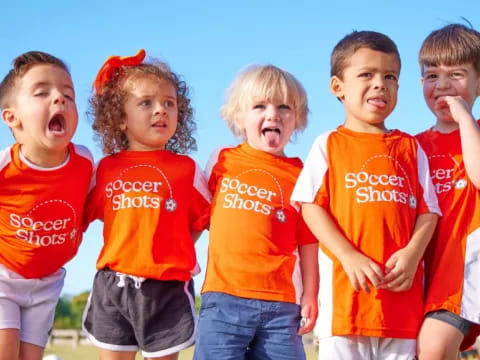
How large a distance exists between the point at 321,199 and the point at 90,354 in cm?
1982

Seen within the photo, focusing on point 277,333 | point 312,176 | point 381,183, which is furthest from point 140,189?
point 381,183

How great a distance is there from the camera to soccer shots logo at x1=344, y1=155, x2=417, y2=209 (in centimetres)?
404

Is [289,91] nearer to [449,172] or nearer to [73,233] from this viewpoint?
[449,172]

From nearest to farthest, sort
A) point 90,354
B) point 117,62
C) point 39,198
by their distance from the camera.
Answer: point 39,198 → point 117,62 → point 90,354

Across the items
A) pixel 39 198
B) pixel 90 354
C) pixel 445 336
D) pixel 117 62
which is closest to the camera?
pixel 445 336

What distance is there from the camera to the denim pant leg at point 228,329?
13.7 ft

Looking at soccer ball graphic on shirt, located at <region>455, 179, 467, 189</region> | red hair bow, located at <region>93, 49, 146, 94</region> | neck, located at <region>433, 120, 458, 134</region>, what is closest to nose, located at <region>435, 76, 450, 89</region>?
neck, located at <region>433, 120, 458, 134</region>

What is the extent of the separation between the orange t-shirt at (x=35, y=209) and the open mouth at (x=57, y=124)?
0.22m

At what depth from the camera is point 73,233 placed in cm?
467

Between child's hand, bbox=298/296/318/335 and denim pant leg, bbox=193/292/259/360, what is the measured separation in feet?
1.00

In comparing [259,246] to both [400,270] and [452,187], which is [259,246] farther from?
[452,187]

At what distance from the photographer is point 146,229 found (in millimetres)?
4418

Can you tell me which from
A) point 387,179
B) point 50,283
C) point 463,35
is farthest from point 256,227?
point 463,35

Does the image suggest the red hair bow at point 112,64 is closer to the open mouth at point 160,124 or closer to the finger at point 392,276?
the open mouth at point 160,124
